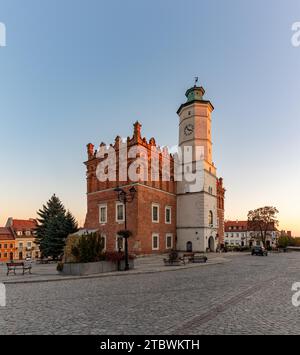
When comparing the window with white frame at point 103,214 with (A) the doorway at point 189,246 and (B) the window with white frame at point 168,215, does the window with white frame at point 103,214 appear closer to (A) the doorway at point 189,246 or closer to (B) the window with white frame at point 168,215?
(B) the window with white frame at point 168,215

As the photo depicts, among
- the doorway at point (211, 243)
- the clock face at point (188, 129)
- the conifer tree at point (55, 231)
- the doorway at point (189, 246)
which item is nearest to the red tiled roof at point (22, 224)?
the conifer tree at point (55, 231)

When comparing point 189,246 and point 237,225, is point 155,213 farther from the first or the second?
point 237,225

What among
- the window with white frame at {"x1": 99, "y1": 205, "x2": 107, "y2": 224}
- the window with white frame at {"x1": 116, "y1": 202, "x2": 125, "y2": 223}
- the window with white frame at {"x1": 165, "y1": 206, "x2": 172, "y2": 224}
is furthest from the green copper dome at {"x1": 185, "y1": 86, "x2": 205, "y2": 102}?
the window with white frame at {"x1": 99, "y1": 205, "x2": 107, "y2": 224}

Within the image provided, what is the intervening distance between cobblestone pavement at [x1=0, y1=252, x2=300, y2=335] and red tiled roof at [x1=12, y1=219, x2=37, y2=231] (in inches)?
2811

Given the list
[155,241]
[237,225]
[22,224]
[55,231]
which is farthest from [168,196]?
[237,225]

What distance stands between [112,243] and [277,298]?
94.6 feet

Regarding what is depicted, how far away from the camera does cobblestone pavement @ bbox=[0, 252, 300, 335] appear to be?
678 centimetres

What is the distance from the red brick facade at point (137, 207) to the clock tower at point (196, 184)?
1446 mm

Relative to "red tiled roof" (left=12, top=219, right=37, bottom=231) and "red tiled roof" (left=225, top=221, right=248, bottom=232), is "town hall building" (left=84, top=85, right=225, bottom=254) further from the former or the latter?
"red tiled roof" (left=225, top=221, right=248, bottom=232)

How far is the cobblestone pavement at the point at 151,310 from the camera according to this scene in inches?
267

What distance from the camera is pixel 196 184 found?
4141 cm

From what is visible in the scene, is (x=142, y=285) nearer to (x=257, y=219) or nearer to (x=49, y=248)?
(x=49, y=248)
